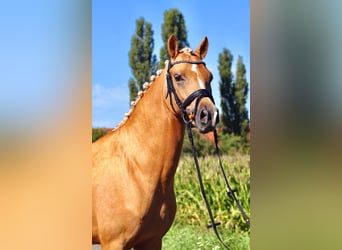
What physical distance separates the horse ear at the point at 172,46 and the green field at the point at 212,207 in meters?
0.64

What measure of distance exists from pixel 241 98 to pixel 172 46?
535 mm

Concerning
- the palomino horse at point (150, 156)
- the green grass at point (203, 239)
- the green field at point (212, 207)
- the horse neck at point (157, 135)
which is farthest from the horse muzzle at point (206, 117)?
the green grass at point (203, 239)

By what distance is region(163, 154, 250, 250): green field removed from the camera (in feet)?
11.1

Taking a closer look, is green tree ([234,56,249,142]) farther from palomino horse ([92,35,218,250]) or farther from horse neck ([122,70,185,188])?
horse neck ([122,70,185,188])

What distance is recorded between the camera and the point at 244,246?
3.41 m

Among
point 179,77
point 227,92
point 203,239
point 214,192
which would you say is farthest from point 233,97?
point 203,239

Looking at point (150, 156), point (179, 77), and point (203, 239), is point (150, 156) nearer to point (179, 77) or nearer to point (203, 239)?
point (179, 77)

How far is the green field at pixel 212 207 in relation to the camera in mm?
3389

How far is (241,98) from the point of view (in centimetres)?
338

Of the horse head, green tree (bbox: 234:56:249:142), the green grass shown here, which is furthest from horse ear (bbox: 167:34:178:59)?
the green grass

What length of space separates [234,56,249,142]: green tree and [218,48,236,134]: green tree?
0.03 metres

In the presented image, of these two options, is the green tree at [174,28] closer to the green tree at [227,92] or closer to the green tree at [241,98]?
the green tree at [227,92]

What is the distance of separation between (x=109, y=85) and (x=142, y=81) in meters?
0.20
